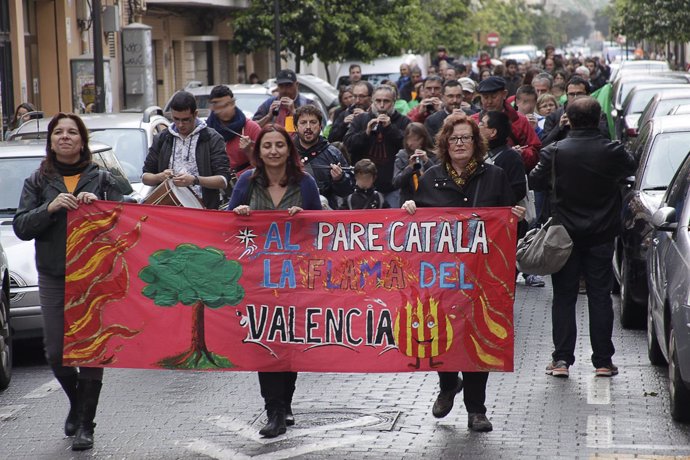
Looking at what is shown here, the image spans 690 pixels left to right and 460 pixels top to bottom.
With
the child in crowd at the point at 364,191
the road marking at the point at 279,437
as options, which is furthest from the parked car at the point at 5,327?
the child in crowd at the point at 364,191

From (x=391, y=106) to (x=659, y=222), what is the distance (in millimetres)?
5241

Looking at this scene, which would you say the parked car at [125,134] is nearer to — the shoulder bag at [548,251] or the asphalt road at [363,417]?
the asphalt road at [363,417]

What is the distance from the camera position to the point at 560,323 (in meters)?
9.17

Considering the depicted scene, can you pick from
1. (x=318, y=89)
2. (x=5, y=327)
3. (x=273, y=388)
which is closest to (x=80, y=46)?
(x=318, y=89)

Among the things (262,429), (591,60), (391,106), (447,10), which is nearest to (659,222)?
(262,429)

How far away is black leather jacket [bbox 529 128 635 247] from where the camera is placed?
29.3 ft

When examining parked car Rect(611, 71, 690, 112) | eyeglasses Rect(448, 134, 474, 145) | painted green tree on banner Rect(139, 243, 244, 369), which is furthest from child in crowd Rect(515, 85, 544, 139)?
parked car Rect(611, 71, 690, 112)

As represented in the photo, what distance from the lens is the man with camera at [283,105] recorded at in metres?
13.1

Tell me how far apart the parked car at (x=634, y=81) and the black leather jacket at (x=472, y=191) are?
53.6 feet

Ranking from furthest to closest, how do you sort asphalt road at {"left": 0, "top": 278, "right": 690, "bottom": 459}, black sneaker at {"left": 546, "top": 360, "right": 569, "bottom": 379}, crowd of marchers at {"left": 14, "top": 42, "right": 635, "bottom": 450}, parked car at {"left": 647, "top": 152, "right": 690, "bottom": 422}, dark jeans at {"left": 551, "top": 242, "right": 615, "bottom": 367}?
black sneaker at {"left": 546, "top": 360, "right": 569, "bottom": 379} < dark jeans at {"left": 551, "top": 242, "right": 615, "bottom": 367} < crowd of marchers at {"left": 14, "top": 42, "right": 635, "bottom": 450} < parked car at {"left": 647, "top": 152, "right": 690, "bottom": 422} < asphalt road at {"left": 0, "top": 278, "right": 690, "bottom": 459}

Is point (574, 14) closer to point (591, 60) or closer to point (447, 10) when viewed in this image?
point (447, 10)

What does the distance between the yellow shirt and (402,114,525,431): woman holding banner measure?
6.18ft

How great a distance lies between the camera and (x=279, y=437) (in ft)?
25.1

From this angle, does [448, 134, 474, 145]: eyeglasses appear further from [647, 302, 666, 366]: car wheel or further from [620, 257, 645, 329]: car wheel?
[620, 257, 645, 329]: car wheel
